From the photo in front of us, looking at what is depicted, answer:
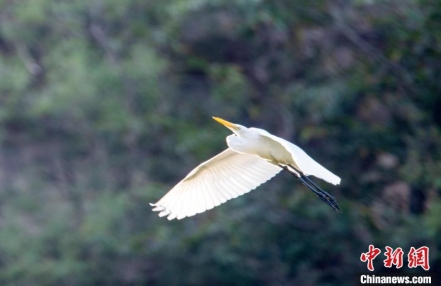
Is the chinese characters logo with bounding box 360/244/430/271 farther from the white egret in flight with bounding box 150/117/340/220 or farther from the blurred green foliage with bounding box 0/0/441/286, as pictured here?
the white egret in flight with bounding box 150/117/340/220

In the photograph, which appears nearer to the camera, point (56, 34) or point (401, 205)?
point (401, 205)

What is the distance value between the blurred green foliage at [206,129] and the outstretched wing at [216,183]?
283 centimetres

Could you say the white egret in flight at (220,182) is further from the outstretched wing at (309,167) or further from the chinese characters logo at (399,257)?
the chinese characters logo at (399,257)

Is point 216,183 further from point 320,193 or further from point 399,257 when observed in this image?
point 399,257

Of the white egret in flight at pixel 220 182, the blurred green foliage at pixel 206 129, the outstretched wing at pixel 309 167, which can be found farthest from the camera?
the blurred green foliage at pixel 206 129

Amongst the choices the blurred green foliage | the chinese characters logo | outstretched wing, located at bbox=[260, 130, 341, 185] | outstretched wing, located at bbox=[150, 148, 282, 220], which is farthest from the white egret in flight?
the chinese characters logo

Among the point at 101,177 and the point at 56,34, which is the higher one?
the point at 56,34

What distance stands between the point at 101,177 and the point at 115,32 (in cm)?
149

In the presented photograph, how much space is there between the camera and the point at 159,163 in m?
12.3

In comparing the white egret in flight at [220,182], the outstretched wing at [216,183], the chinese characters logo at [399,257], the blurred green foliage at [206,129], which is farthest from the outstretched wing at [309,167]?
the chinese characters logo at [399,257]

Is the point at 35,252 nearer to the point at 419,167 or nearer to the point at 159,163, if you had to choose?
the point at 159,163

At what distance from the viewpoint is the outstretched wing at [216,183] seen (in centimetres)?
684

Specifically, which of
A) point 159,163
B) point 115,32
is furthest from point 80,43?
point 159,163

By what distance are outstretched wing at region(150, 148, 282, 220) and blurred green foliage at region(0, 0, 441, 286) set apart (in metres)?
2.83
